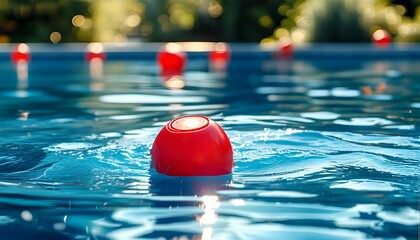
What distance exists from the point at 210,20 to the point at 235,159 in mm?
13893

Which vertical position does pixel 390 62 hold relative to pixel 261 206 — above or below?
above

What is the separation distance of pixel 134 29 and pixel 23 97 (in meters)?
11.9

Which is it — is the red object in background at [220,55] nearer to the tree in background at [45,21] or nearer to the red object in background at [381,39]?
the red object in background at [381,39]

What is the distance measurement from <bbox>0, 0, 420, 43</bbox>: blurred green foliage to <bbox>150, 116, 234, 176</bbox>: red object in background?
11.1 metres

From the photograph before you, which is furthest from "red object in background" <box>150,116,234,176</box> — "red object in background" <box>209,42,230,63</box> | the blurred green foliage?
the blurred green foliage

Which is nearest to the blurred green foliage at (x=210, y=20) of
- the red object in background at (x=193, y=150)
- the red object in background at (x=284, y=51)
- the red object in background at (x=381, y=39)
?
the red object in background at (x=381, y=39)

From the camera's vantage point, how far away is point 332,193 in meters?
3.98

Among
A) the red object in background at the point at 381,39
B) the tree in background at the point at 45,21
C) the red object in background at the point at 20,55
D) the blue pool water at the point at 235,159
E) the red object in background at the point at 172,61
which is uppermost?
the tree in background at the point at 45,21

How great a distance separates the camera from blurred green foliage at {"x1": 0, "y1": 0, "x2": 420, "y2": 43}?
49.9 ft

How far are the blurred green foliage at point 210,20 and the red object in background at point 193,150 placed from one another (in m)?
11.1

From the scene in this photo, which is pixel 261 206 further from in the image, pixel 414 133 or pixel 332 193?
pixel 414 133

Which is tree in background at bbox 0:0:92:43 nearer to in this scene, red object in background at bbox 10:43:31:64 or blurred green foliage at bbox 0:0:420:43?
blurred green foliage at bbox 0:0:420:43

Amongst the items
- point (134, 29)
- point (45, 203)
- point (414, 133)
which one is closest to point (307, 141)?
point (414, 133)

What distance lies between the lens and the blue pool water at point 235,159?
3.45m
